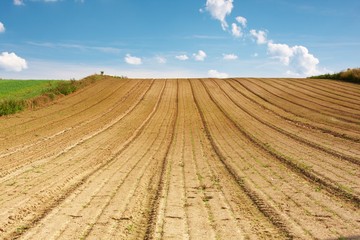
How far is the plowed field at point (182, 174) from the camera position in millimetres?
6113

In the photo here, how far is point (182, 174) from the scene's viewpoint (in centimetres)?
959

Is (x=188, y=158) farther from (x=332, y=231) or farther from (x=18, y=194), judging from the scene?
(x=332, y=231)

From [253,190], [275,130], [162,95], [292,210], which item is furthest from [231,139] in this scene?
[162,95]

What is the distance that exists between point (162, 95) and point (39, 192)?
23.5 m

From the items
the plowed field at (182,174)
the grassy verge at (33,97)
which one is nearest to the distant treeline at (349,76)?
the plowed field at (182,174)

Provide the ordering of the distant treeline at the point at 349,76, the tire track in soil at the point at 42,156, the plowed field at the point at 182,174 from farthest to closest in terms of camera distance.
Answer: the distant treeline at the point at 349,76, the tire track in soil at the point at 42,156, the plowed field at the point at 182,174

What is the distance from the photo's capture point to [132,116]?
2216 cm

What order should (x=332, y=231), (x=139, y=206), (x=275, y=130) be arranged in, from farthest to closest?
(x=275, y=130), (x=139, y=206), (x=332, y=231)

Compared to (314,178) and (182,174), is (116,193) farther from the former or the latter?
(314,178)

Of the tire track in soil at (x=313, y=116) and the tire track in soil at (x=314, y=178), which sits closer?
the tire track in soil at (x=314, y=178)

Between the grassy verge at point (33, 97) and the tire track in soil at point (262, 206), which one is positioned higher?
the grassy verge at point (33, 97)

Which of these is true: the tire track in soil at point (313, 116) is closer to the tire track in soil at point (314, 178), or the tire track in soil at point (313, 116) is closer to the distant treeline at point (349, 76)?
the tire track in soil at point (314, 178)

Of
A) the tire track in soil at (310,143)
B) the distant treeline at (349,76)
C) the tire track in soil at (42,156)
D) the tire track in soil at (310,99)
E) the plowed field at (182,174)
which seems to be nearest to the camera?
the plowed field at (182,174)

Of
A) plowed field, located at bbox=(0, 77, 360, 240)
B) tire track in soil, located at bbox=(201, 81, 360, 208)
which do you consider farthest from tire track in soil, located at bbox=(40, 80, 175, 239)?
tire track in soil, located at bbox=(201, 81, 360, 208)
